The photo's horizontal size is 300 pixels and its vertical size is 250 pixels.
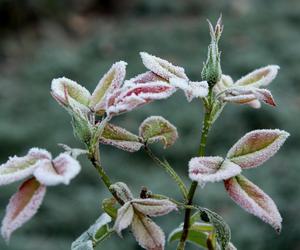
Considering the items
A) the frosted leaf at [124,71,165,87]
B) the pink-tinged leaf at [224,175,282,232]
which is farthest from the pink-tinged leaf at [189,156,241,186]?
the frosted leaf at [124,71,165,87]

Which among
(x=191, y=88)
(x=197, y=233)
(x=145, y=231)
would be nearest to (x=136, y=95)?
(x=191, y=88)

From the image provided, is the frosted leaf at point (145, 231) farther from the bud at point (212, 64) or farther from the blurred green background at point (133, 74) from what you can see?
the blurred green background at point (133, 74)

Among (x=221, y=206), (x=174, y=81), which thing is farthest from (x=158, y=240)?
(x=221, y=206)

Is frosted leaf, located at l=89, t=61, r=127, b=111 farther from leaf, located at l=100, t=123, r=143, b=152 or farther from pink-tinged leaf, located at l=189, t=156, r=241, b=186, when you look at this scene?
pink-tinged leaf, located at l=189, t=156, r=241, b=186

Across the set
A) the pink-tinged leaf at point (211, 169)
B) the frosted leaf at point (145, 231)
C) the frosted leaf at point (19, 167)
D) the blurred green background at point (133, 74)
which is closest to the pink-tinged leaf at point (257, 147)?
the pink-tinged leaf at point (211, 169)

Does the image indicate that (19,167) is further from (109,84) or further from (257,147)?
(257,147)
